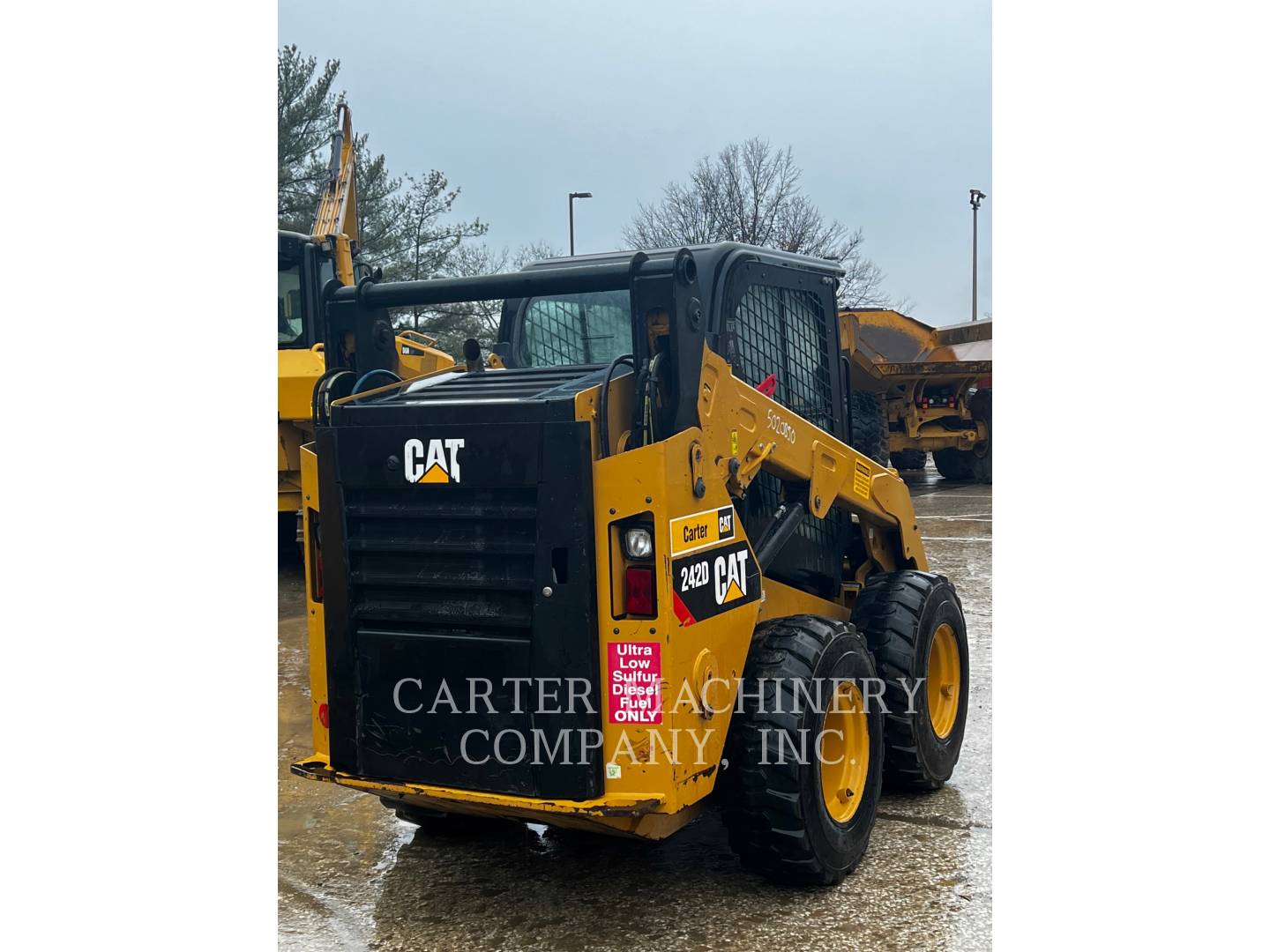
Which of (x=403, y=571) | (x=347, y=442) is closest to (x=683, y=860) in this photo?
(x=403, y=571)

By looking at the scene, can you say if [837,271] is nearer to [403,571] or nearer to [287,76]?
[403,571]

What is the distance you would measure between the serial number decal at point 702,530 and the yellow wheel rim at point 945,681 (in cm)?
180

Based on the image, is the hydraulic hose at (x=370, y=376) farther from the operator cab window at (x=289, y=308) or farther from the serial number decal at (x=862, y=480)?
the operator cab window at (x=289, y=308)

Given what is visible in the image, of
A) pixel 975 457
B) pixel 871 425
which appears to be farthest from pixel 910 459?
pixel 871 425

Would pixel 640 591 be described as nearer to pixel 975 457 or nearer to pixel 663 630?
pixel 663 630

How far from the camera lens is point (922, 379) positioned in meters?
18.1

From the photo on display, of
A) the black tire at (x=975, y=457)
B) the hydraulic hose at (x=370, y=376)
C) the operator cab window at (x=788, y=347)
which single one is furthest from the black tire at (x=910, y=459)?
the hydraulic hose at (x=370, y=376)

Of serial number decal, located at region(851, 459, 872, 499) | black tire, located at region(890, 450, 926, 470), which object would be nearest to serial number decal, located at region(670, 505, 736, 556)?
serial number decal, located at region(851, 459, 872, 499)

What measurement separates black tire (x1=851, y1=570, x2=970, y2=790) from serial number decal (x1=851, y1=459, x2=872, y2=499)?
0.41m

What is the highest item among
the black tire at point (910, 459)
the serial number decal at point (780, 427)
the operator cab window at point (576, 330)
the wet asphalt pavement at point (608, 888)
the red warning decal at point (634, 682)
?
the operator cab window at point (576, 330)

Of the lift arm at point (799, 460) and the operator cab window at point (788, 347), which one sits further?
the operator cab window at point (788, 347)

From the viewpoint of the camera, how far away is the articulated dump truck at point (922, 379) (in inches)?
698

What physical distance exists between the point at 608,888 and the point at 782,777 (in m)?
0.81

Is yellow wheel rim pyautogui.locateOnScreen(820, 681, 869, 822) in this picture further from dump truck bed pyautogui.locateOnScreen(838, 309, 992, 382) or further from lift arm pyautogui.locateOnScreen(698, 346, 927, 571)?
dump truck bed pyautogui.locateOnScreen(838, 309, 992, 382)
